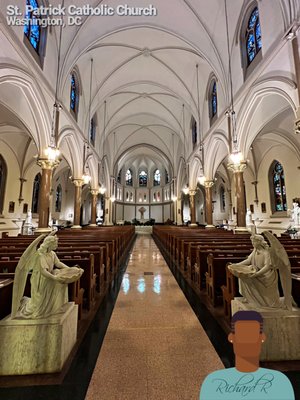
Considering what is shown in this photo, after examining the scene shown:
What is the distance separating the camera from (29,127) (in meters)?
8.73

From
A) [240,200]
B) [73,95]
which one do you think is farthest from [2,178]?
[240,200]

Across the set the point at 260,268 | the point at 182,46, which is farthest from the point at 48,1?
the point at 260,268

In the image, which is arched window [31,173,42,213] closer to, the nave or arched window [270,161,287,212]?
the nave

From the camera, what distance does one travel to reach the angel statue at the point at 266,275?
84.5 inches

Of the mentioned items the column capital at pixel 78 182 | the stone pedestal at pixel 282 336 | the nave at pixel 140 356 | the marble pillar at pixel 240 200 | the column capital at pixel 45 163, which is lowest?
the nave at pixel 140 356

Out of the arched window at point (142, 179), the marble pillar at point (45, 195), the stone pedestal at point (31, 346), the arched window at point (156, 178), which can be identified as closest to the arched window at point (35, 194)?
the marble pillar at point (45, 195)

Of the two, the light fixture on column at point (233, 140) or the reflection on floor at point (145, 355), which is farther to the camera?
the light fixture on column at point (233, 140)

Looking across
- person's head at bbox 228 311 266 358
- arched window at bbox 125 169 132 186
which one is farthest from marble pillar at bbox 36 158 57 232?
arched window at bbox 125 169 132 186

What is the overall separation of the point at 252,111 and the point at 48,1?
9.63 metres

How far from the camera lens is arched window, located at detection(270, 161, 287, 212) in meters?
13.2

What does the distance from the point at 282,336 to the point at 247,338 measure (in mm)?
2071

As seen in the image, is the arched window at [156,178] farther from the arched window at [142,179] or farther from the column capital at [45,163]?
the column capital at [45,163]

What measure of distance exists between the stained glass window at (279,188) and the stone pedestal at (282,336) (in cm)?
1293

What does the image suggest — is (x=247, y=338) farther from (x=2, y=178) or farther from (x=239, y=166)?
(x=2, y=178)
